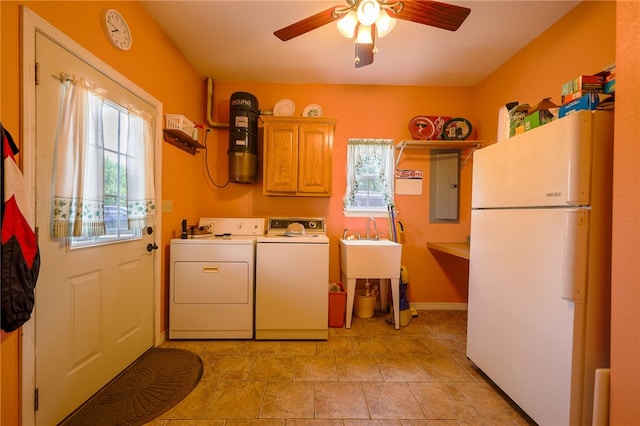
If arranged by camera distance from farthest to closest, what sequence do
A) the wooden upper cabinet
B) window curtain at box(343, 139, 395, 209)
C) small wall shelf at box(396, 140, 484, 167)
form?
window curtain at box(343, 139, 395, 209) → small wall shelf at box(396, 140, 484, 167) → the wooden upper cabinet

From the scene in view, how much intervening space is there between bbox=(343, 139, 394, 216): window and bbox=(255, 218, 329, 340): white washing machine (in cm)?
97

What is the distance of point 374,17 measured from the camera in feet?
4.55

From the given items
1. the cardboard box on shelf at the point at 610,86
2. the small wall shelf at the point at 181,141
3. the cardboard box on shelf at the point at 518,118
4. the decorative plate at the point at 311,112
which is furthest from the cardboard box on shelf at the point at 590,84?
the small wall shelf at the point at 181,141

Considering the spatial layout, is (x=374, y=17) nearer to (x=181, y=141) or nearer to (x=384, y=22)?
(x=384, y=22)

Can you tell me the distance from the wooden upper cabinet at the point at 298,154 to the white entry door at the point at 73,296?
1.13m

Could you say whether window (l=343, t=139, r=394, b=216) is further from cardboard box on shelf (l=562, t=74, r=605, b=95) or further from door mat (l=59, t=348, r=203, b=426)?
door mat (l=59, t=348, r=203, b=426)

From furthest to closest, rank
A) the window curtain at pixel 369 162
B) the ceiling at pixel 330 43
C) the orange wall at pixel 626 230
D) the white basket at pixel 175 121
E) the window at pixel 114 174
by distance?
the window curtain at pixel 369 162 → the white basket at pixel 175 121 → the ceiling at pixel 330 43 → the window at pixel 114 174 → the orange wall at pixel 626 230

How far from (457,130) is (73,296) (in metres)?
3.55

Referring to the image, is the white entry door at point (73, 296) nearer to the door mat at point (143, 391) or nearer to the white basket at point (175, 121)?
the door mat at point (143, 391)

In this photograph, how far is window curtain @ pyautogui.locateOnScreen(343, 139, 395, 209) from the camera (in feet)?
9.41

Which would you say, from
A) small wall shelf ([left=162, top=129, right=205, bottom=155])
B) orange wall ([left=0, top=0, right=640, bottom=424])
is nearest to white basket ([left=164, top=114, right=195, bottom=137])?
small wall shelf ([left=162, top=129, right=205, bottom=155])

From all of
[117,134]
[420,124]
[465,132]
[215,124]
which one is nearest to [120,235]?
[117,134]

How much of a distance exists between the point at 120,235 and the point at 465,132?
3.40m

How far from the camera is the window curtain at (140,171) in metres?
1.65
